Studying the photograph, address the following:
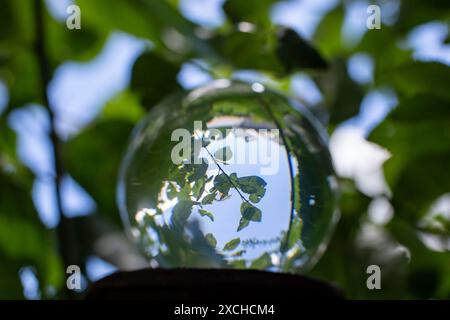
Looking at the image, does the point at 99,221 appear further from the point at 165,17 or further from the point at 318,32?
the point at 318,32

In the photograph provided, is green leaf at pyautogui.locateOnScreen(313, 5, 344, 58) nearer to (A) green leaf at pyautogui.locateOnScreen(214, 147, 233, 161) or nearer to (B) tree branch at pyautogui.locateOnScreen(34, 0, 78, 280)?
(B) tree branch at pyautogui.locateOnScreen(34, 0, 78, 280)

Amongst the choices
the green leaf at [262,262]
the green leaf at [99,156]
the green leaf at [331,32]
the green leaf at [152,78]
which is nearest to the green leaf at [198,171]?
the green leaf at [262,262]

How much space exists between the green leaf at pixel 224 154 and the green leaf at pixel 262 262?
0.35 feet

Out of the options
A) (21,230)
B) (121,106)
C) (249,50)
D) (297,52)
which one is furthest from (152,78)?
(121,106)

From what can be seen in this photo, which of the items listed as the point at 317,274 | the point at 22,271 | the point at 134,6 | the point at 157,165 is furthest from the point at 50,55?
the point at 157,165

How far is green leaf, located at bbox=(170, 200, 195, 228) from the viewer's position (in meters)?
0.73

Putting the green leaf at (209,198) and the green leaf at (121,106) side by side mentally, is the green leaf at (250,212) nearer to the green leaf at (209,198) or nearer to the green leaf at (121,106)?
the green leaf at (209,198)

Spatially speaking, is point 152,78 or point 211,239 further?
point 152,78

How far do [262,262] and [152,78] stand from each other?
17.0 inches

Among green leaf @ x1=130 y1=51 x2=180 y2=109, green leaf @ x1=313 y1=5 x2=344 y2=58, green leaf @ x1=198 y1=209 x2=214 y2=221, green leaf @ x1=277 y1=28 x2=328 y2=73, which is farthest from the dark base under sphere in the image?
green leaf @ x1=313 y1=5 x2=344 y2=58

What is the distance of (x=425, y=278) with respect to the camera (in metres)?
1.07

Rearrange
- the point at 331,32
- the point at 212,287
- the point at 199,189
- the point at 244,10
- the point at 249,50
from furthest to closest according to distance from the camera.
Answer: the point at 331,32 → the point at 244,10 → the point at 249,50 → the point at 199,189 → the point at 212,287

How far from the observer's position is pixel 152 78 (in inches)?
44.0

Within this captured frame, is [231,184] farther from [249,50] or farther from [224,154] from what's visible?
[249,50]
